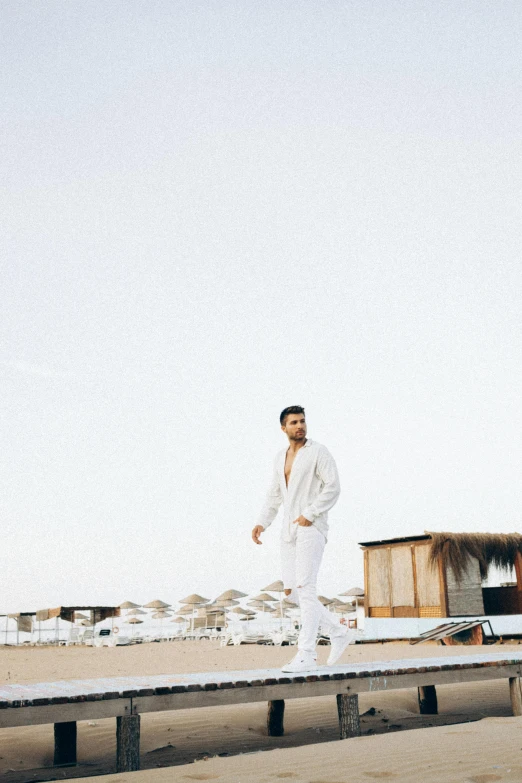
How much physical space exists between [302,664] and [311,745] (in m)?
1.28

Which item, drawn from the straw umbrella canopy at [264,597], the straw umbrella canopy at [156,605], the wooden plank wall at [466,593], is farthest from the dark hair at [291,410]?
the straw umbrella canopy at [156,605]

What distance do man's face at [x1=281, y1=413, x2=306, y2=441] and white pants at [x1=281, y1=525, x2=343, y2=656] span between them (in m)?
0.76

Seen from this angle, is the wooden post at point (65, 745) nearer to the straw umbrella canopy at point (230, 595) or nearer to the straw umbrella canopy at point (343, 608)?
the straw umbrella canopy at point (230, 595)

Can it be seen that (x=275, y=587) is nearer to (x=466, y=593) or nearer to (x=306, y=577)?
(x=466, y=593)

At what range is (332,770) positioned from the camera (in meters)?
3.29

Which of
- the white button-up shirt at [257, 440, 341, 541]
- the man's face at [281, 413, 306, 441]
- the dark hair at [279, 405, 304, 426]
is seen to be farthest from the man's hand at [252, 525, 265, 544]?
the dark hair at [279, 405, 304, 426]

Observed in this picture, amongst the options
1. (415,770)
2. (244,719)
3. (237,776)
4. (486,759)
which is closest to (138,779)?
(237,776)

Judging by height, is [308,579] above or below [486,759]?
above

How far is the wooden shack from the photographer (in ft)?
69.2

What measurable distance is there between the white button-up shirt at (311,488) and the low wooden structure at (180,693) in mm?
1138

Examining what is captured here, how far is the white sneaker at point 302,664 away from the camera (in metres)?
5.32

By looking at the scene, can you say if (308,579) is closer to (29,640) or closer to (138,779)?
(138,779)

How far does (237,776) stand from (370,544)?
2067cm

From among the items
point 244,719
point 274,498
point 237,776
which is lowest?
point 244,719
